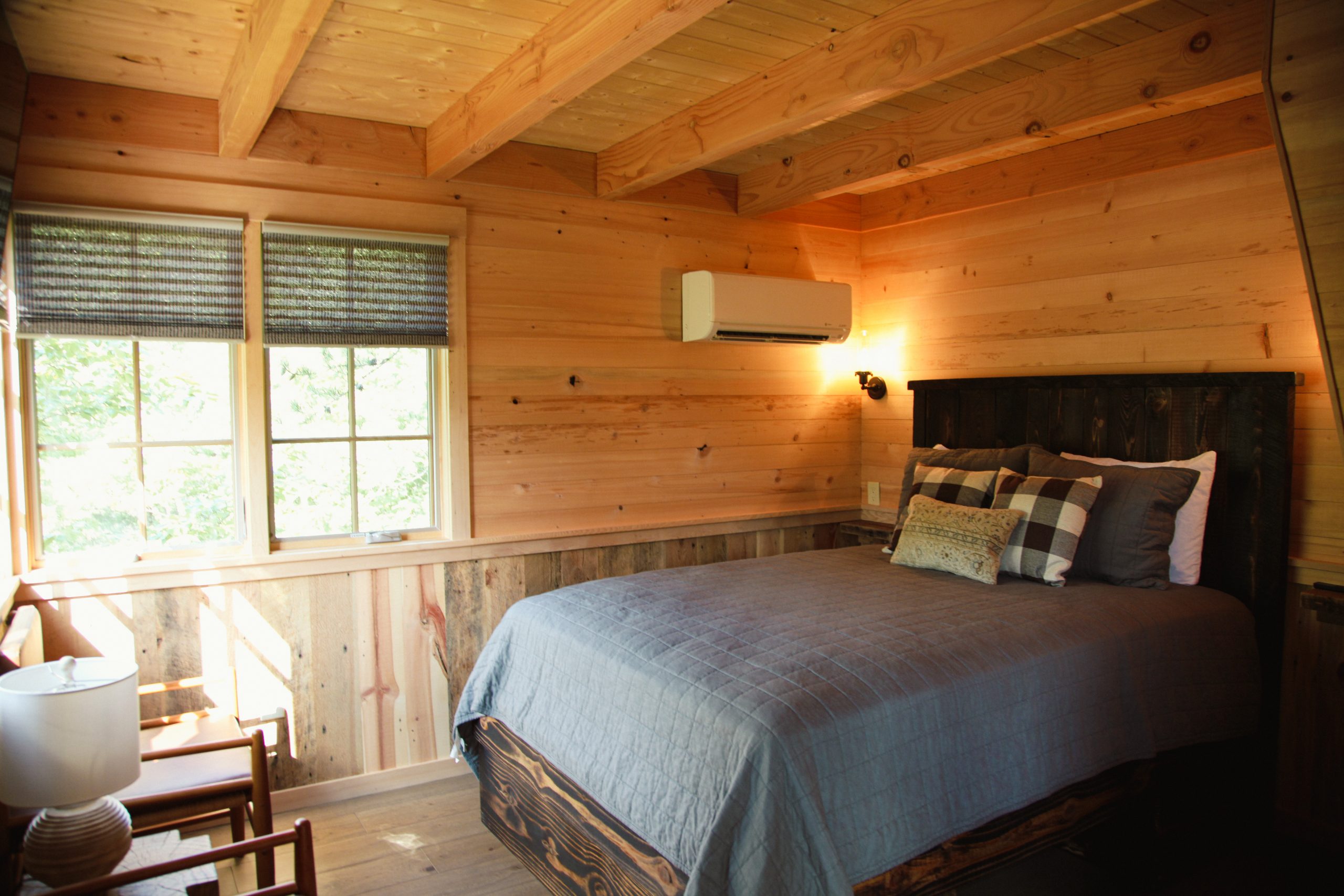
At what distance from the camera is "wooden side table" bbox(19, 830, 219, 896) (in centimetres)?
174

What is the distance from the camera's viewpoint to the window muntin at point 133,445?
9.09ft

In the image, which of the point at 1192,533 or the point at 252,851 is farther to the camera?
the point at 1192,533

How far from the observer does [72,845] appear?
A: 1.67 metres

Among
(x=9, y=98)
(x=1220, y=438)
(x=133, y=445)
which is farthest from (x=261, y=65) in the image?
(x=1220, y=438)

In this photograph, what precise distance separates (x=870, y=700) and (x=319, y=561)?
6.85 feet

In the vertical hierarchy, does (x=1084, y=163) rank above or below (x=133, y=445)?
above

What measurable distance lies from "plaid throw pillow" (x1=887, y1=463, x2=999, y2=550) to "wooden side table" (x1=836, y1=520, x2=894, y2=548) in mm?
473

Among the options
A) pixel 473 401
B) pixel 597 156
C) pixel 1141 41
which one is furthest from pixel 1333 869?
pixel 597 156

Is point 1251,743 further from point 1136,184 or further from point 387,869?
point 387,869

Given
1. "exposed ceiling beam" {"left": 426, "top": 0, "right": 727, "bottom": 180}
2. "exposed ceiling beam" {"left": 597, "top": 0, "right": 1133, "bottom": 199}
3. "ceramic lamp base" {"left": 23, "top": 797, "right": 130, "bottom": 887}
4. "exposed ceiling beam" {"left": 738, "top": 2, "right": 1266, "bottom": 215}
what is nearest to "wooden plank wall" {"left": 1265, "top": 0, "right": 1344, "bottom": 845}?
"exposed ceiling beam" {"left": 597, "top": 0, "right": 1133, "bottom": 199}

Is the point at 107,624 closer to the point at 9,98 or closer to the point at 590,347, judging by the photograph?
the point at 9,98

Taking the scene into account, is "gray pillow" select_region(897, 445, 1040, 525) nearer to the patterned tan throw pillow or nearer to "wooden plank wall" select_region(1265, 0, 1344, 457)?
the patterned tan throw pillow

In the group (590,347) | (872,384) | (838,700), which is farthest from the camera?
(872,384)

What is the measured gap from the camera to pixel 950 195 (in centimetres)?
397
